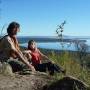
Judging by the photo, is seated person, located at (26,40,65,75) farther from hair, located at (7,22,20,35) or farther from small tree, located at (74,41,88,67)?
small tree, located at (74,41,88,67)

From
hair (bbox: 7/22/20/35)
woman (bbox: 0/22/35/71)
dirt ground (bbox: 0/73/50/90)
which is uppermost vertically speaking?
hair (bbox: 7/22/20/35)

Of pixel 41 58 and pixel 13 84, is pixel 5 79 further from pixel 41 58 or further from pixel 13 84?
pixel 41 58

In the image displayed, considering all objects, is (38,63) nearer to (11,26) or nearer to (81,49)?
(11,26)

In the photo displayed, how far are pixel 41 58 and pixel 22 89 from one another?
4011 millimetres

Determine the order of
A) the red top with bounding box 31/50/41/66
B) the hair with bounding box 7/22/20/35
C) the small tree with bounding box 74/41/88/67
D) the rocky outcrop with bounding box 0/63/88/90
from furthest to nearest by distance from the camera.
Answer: the small tree with bounding box 74/41/88/67 → the red top with bounding box 31/50/41/66 → the hair with bounding box 7/22/20/35 → the rocky outcrop with bounding box 0/63/88/90

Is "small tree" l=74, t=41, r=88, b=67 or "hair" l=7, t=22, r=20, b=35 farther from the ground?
"hair" l=7, t=22, r=20, b=35

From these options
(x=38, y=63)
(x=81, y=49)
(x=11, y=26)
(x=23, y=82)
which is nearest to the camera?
(x=23, y=82)

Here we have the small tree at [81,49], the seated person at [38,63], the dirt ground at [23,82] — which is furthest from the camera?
the small tree at [81,49]

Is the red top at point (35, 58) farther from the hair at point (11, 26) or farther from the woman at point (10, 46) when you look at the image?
the hair at point (11, 26)

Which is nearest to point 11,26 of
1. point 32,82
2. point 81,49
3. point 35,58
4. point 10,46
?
point 10,46

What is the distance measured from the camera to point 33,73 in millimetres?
10469

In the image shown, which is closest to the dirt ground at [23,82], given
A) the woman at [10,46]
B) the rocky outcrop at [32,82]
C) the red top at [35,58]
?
the rocky outcrop at [32,82]

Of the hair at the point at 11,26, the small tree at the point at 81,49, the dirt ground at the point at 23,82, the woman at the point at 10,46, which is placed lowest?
the dirt ground at the point at 23,82

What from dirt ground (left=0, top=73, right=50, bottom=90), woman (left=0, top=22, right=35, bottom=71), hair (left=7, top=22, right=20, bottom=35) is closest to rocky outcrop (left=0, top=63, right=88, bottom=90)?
dirt ground (left=0, top=73, right=50, bottom=90)
